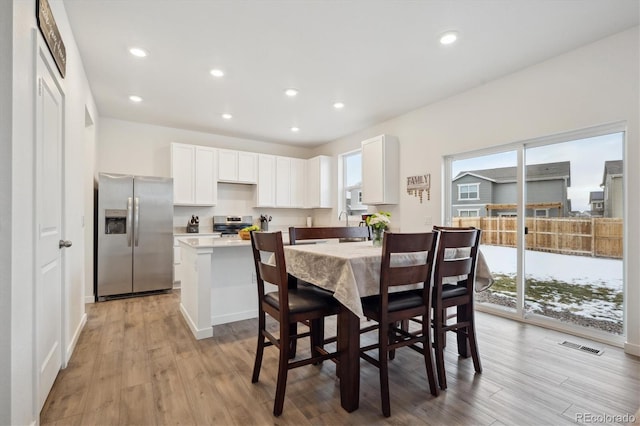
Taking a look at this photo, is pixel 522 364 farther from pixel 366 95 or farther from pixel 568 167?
pixel 366 95

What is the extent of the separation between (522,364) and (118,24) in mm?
4074

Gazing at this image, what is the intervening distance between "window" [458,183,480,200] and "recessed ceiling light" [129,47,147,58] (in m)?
3.79

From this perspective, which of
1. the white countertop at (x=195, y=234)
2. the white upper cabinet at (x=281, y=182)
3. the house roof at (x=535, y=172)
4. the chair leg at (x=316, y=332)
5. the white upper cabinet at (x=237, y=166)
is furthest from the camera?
the white upper cabinet at (x=281, y=182)

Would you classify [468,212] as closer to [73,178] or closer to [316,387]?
[316,387]

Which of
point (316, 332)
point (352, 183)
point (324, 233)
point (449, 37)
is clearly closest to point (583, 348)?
point (316, 332)

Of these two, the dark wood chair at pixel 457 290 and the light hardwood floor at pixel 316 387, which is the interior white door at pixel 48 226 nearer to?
the light hardwood floor at pixel 316 387

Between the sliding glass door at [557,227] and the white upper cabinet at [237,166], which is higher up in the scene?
the white upper cabinet at [237,166]

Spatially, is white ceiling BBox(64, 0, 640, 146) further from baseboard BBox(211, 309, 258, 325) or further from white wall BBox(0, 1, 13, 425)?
baseboard BBox(211, 309, 258, 325)

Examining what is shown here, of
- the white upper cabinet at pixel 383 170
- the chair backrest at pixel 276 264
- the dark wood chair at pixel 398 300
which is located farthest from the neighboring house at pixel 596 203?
the chair backrest at pixel 276 264

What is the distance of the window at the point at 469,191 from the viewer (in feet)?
12.7

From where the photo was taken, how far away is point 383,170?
4574 millimetres

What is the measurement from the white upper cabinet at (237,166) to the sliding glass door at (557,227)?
3565mm

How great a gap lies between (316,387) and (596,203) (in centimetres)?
297

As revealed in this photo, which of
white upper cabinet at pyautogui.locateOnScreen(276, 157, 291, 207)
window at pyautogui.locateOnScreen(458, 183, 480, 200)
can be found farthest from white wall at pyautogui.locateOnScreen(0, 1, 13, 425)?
white upper cabinet at pyautogui.locateOnScreen(276, 157, 291, 207)
